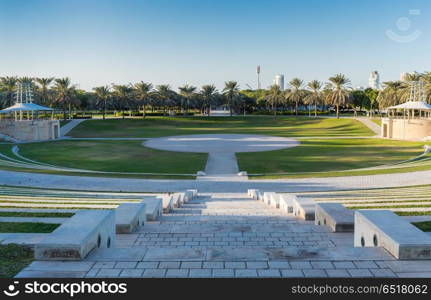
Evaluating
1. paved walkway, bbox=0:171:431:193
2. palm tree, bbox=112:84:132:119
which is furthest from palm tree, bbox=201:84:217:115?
paved walkway, bbox=0:171:431:193

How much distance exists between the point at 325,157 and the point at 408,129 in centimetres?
3051

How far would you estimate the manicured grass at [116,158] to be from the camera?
136ft

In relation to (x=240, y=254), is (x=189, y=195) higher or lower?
lower

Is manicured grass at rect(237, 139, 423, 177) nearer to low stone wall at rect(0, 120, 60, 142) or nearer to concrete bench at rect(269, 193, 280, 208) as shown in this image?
concrete bench at rect(269, 193, 280, 208)

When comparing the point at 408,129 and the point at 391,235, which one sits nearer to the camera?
the point at 391,235

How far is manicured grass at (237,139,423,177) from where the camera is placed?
136 ft

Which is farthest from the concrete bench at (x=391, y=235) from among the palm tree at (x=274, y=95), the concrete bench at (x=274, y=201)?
the palm tree at (x=274, y=95)

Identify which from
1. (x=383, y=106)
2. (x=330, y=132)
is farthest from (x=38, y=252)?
(x=383, y=106)

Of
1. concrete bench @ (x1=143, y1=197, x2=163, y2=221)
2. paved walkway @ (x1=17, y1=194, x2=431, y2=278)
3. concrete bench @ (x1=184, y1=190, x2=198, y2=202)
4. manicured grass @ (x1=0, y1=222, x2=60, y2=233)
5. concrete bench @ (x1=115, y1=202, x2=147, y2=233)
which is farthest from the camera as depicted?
concrete bench @ (x1=184, y1=190, x2=198, y2=202)

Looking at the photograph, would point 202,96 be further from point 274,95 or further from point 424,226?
point 424,226

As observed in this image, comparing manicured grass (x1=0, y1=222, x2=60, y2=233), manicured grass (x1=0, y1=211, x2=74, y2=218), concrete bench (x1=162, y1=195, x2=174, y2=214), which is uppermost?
manicured grass (x1=0, y1=222, x2=60, y2=233)

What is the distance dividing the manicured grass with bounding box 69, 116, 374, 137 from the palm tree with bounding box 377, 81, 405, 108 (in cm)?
1408

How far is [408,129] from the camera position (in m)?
70.1

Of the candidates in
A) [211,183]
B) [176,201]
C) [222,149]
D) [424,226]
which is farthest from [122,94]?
[424,226]
